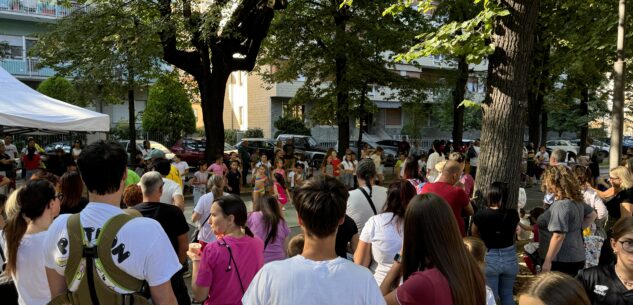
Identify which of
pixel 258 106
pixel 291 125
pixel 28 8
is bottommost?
pixel 291 125

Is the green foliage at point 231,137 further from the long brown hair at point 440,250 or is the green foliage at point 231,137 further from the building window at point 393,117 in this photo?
the long brown hair at point 440,250

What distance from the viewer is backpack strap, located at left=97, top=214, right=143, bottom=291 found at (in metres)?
2.27

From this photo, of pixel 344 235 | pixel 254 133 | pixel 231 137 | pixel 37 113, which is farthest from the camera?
pixel 231 137

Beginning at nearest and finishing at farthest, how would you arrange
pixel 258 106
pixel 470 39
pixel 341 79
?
1. pixel 470 39
2. pixel 341 79
3. pixel 258 106

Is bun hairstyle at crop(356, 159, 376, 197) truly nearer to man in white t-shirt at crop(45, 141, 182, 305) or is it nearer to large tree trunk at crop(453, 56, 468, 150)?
man in white t-shirt at crop(45, 141, 182, 305)

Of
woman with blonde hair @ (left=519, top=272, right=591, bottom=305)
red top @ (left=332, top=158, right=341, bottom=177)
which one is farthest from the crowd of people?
red top @ (left=332, top=158, right=341, bottom=177)

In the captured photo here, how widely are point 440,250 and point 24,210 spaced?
268 centimetres

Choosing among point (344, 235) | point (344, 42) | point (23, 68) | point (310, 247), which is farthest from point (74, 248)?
point (23, 68)

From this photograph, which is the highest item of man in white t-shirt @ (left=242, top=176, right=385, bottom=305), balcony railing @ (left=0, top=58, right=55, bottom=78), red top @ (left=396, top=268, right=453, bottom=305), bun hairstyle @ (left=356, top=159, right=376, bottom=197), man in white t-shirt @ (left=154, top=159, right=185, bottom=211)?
balcony railing @ (left=0, top=58, right=55, bottom=78)

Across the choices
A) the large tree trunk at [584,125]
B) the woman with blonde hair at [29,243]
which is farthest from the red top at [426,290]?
the large tree trunk at [584,125]

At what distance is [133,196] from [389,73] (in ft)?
54.1

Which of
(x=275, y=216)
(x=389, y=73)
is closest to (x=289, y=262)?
(x=275, y=216)

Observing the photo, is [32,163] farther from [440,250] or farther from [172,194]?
[440,250]

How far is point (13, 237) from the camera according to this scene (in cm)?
321
